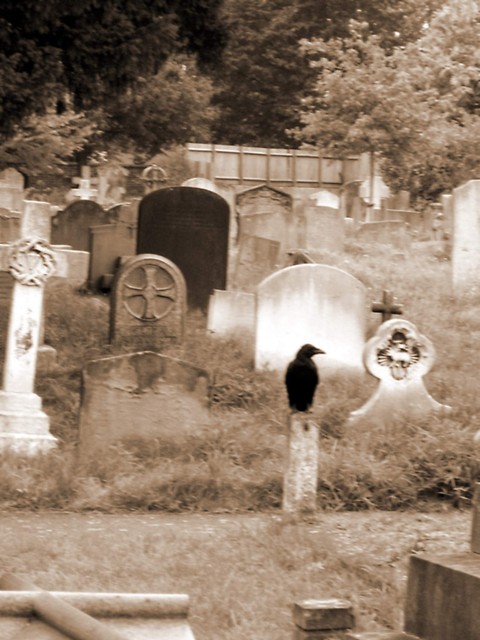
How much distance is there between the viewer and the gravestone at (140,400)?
915 centimetres

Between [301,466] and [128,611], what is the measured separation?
16.3ft

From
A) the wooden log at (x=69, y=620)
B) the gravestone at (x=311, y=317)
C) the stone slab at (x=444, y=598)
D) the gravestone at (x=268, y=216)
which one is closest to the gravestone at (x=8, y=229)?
the gravestone at (x=268, y=216)

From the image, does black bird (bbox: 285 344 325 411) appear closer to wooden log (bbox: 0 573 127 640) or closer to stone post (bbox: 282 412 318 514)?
stone post (bbox: 282 412 318 514)

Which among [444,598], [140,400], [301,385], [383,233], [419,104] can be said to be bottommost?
[444,598]

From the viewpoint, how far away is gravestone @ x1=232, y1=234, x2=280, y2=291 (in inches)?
613

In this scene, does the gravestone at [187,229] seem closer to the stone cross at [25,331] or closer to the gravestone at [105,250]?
the gravestone at [105,250]

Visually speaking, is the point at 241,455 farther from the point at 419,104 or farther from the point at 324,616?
the point at 419,104

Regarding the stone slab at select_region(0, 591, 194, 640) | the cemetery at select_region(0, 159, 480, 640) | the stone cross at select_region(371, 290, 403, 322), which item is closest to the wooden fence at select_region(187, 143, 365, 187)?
the cemetery at select_region(0, 159, 480, 640)

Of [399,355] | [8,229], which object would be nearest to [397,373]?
[399,355]

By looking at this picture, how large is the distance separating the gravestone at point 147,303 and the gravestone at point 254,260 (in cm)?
431

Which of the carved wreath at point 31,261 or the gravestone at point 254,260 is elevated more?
the gravestone at point 254,260

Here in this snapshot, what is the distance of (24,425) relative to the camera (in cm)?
949

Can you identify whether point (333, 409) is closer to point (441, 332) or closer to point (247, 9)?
point (441, 332)

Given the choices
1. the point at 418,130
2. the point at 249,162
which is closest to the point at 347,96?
the point at 418,130
